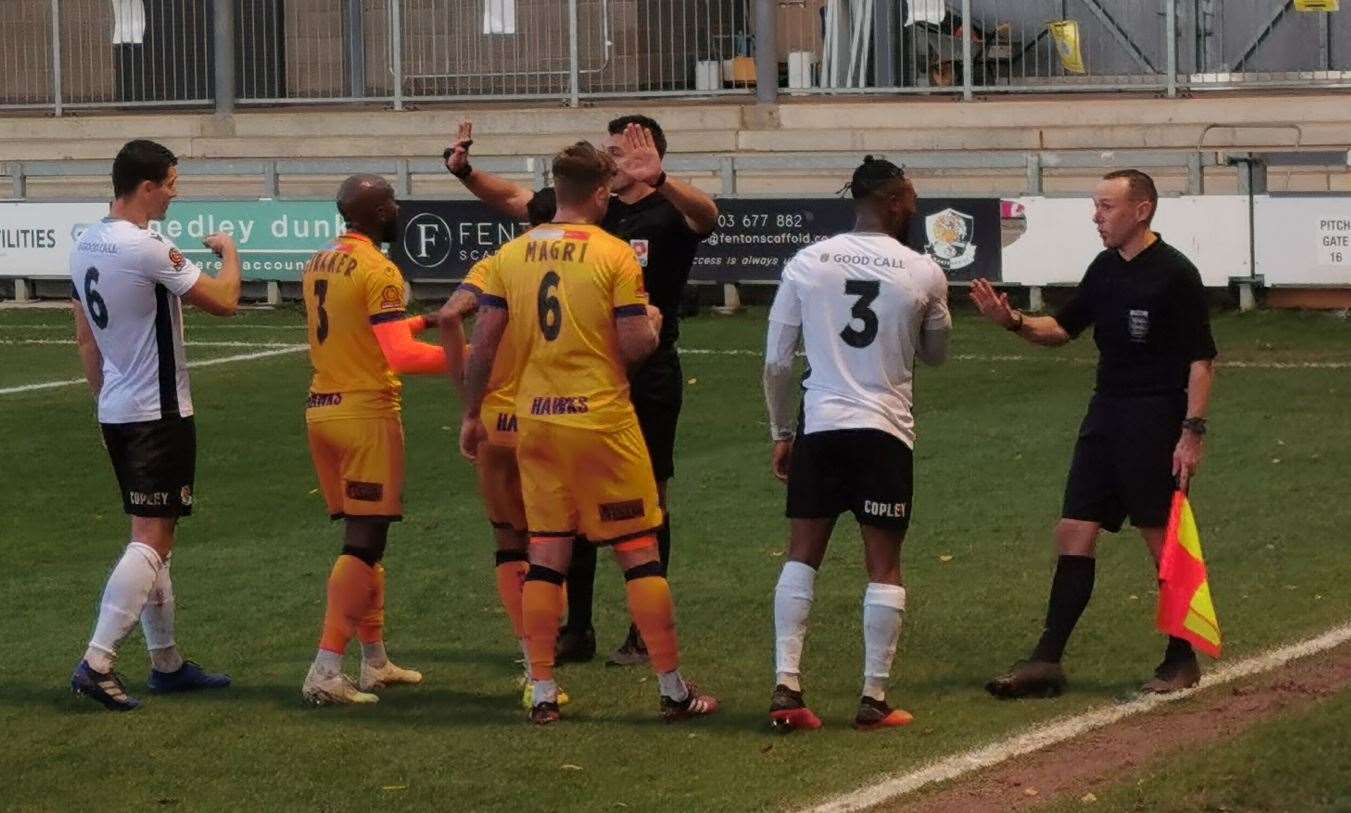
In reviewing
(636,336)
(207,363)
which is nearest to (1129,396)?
(636,336)

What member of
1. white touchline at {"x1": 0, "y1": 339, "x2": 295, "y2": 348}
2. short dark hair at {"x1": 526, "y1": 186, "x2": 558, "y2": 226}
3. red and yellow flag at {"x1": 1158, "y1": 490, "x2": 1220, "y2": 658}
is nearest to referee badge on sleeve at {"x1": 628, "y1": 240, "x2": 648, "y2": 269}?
short dark hair at {"x1": 526, "y1": 186, "x2": 558, "y2": 226}

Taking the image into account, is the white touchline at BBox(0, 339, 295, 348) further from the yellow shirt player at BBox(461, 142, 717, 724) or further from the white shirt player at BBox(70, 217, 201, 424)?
the yellow shirt player at BBox(461, 142, 717, 724)

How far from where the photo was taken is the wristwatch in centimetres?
783

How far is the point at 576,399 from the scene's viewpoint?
750 centimetres

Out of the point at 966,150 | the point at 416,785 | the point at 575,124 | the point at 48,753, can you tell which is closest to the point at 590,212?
the point at 416,785

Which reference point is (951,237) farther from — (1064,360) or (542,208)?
(542,208)

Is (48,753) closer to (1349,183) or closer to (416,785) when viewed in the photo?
(416,785)

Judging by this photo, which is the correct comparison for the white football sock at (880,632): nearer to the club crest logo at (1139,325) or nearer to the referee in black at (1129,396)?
the referee in black at (1129,396)

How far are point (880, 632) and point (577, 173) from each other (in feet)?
6.06

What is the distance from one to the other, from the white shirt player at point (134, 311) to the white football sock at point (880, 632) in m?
2.68

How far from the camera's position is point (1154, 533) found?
805 cm

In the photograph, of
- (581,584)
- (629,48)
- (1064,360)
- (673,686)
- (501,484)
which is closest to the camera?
(673,686)

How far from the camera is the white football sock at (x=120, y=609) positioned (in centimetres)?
811

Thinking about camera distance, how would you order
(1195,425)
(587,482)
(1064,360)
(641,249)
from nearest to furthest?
1. (587,482)
2. (1195,425)
3. (641,249)
4. (1064,360)
